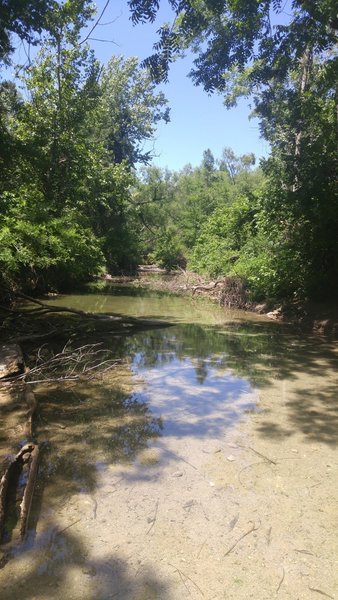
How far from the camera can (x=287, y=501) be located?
12.9 ft

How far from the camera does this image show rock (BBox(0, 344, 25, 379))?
6.90m

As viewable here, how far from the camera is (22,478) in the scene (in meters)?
4.13

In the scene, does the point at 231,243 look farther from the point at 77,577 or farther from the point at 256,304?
the point at 77,577

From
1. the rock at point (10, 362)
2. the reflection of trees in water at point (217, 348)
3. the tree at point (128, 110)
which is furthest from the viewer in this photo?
the tree at point (128, 110)

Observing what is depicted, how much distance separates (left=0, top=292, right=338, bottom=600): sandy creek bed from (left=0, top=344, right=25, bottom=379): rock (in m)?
0.54

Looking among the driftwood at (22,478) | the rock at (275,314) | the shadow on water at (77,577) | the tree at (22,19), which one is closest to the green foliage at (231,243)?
the rock at (275,314)

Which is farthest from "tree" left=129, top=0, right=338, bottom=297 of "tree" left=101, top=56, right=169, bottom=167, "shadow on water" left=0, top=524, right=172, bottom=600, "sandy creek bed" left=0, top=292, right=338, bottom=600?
"tree" left=101, top=56, right=169, bottom=167

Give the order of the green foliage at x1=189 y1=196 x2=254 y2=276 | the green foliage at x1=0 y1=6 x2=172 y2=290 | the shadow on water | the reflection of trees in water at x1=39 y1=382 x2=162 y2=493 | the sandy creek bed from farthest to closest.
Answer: the green foliage at x1=189 y1=196 x2=254 y2=276, the green foliage at x1=0 y1=6 x2=172 y2=290, the reflection of trees in water at x1=39 y1=382 x2=162 y2=493, the sandy creek bed, the shadow on water

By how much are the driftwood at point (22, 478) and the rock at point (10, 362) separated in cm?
218

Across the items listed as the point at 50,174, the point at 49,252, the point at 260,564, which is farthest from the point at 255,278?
the point at 260,564

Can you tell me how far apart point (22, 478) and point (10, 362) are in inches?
129

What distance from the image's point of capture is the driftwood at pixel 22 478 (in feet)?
11.1

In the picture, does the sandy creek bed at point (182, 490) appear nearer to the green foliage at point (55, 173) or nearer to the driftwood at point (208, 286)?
the green foliage at point (55, 173)

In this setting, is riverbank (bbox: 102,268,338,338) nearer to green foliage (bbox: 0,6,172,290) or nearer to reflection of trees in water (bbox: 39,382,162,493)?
green foliage (bbox: 0,6,172,290)
